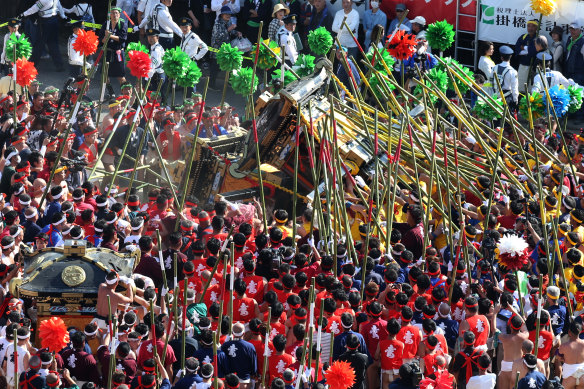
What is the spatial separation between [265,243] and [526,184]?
3562 mm

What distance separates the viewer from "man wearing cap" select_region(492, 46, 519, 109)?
59.3 feet

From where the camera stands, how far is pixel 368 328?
10.7 meters

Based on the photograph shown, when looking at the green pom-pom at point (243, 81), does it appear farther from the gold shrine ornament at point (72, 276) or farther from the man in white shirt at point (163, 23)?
the gold shrine ornament at point (72, 276)

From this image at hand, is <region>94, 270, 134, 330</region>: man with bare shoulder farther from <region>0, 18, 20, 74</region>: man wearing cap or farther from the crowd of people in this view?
<region>0, 18, 20, 74</region>: man wearing cap

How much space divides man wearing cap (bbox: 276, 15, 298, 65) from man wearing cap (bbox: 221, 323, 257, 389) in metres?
9.50

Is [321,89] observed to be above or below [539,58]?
above

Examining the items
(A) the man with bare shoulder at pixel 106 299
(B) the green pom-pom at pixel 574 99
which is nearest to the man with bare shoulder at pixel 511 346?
(A) the man with bare shoulder at pixel 106 299

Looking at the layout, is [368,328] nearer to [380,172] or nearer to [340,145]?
[380,172]

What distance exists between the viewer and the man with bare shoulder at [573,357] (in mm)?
10430

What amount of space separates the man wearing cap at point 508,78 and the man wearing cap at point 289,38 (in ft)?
10.4

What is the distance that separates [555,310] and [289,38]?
9.21 m

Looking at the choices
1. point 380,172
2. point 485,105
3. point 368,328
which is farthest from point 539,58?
point 368,328

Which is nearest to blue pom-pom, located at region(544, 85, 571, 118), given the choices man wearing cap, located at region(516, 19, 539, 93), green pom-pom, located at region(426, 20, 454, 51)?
green pom-pom, located at region(426, 20, 454, 51)

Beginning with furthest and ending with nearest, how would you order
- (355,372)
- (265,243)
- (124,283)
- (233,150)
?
(233,150)
(265,243)
(124,283)
(355,372)
